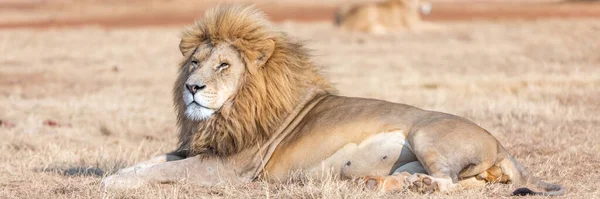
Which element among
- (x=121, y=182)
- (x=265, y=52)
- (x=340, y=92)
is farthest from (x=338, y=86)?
(x=121, y=182)

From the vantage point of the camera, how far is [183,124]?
7074 millimetres

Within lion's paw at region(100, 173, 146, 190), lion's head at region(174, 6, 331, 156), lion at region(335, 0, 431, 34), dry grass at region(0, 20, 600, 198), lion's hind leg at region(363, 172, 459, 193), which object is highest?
lion's head at region(174, 6, 331, 156)

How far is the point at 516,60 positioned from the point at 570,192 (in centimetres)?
1321

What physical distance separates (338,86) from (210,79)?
29.3ft

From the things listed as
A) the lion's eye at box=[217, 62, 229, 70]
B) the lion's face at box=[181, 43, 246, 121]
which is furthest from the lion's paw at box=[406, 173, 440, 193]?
the lion's eye at box=[217, 62, 229, 70]

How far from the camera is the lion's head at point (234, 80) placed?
6723 millimetres

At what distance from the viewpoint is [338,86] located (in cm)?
1552

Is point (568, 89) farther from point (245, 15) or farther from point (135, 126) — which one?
point (245, 15)

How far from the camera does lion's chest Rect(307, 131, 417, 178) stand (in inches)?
257

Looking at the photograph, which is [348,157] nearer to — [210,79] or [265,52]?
[265,52]

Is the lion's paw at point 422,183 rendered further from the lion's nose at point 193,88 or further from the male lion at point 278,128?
the lion's nose at point 193,88

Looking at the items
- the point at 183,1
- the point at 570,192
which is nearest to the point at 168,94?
the point at 570,192

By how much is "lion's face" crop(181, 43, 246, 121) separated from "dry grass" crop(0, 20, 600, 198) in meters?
0.52

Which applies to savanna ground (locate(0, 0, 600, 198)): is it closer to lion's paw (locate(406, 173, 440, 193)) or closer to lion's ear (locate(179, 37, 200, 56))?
lion's paw (locate(406, 173, 440, 193))
